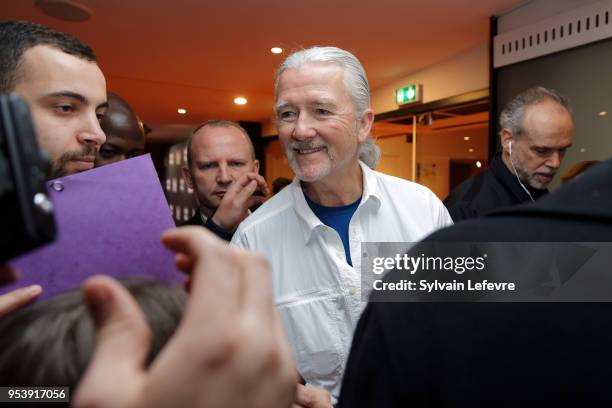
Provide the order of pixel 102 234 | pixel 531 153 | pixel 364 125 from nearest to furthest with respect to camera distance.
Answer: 1. pixel 102 234
2. pixel 364 125
3. pixel 531 153

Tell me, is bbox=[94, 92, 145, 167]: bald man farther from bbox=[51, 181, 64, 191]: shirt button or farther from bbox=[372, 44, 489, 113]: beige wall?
bbox=[372, 44, 489, 113]: beige wall

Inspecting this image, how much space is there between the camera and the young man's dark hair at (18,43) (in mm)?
821

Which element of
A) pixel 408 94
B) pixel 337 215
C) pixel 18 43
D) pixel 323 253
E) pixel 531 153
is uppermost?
pixel 408 94

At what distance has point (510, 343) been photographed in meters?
0.45

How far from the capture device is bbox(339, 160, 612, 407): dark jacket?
0.43m

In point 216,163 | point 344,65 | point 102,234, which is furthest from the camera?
point 216,163

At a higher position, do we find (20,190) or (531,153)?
(531,153)

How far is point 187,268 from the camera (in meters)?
0.34

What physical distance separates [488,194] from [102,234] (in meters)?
1.80

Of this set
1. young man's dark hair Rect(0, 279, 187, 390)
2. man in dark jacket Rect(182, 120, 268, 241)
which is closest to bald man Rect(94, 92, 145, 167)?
man in dark jacket Rect(182, 120, 268, 241)

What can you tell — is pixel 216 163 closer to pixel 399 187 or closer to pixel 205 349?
pixel 399 187

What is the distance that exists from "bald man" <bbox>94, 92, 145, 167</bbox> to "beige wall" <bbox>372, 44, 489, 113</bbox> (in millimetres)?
3362

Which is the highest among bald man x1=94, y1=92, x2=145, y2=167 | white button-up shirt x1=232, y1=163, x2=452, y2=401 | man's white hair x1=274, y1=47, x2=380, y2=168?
man's white hair x1=274, y1=47, x2=380, y2=168

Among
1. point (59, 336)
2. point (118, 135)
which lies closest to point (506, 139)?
point (118, 135)
